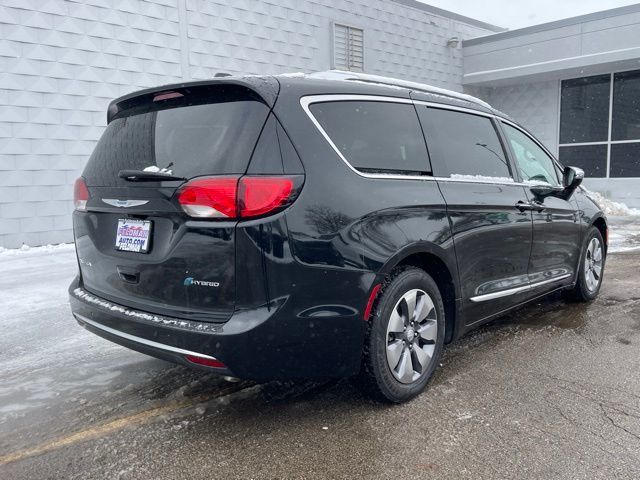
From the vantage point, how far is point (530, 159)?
442 centimetres

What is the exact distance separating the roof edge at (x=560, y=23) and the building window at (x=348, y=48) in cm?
461

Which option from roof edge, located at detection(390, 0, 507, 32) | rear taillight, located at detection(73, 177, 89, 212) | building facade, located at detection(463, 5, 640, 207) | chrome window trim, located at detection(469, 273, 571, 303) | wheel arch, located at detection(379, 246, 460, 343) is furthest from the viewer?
roof edge, located at detection(390, 0, 507, 32)

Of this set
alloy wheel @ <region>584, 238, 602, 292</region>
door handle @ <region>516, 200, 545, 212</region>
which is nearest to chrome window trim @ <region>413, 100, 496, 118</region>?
door handle @ <region>516, 200, 545, 212</region>

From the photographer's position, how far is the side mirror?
15.0ft

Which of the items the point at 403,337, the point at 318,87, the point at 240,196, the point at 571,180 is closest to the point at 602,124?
the point at 571,180

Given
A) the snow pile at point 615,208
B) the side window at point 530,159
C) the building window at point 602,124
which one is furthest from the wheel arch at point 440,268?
the building window at point 602,124

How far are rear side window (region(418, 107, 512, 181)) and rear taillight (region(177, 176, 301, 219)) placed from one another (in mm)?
1251

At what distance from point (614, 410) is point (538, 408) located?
41 centimetres

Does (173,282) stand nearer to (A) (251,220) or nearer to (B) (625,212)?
(A) (251,220)

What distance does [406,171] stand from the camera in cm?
311

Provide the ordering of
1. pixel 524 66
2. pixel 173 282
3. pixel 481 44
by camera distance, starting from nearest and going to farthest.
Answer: pixel 173 282 → pixel 524 66 → pixel 481 44

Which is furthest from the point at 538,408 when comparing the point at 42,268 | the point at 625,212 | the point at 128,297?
the point at 625,212

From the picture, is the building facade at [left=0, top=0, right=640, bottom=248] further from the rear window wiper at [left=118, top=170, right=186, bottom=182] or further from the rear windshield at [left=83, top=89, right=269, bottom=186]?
the rear window wiper at [left=118, top=170, right=186, bottom=182]

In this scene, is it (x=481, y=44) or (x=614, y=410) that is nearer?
(x=614, y=410)
